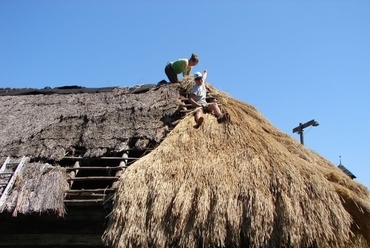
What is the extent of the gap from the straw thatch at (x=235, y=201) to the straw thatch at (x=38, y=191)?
3.63 feet

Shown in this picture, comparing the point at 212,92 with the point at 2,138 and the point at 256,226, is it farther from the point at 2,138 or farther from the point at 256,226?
the point at 2,138

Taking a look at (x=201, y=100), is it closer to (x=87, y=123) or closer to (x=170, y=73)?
(x=170, y=73)

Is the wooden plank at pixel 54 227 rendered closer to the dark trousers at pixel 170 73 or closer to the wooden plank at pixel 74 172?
the wooden plank at pixel 74 172

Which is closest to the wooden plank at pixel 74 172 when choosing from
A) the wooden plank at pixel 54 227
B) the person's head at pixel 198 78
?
the wooden plank at pixel 54 227

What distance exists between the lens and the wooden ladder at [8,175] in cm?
670

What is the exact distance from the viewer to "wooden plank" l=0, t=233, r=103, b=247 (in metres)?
7.14

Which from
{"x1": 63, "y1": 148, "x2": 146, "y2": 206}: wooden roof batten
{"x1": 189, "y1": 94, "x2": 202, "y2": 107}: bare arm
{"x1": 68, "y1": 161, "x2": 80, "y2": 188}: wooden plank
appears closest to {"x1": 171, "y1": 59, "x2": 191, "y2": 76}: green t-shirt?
{"x1": 189, "y1": 94, "x2": 202, "y2": 107}: bare arm

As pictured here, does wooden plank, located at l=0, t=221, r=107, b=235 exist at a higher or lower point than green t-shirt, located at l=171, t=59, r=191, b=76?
lower

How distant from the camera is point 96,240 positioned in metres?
7.12

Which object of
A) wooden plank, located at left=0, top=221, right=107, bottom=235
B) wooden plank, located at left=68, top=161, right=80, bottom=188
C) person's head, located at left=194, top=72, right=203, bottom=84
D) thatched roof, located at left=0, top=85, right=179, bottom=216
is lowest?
wooden plank, located at left=0, top=221, right=107, bottom=235

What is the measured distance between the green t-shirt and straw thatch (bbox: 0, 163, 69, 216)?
4166 millimetres

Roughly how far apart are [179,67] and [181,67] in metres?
0.05

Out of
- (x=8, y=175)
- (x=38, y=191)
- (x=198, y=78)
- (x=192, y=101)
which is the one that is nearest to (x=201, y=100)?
(x=192, y=101)

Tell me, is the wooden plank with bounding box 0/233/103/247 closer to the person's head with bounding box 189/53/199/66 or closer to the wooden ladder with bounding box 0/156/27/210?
the wooden ladder with bounding box 0/156/27/210
